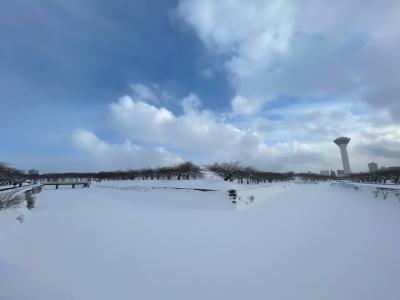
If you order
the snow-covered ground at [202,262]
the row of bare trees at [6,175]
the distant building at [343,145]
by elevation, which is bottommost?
the snow-covered ground at [202,262]

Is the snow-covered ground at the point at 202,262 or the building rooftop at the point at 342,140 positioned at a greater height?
the building rooftop at the point at 342,140

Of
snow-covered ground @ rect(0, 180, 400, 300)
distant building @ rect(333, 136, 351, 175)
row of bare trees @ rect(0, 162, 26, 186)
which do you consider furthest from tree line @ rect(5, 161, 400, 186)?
distant building @ rect(333, 136, 351, 175)

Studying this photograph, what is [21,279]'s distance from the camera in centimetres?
516

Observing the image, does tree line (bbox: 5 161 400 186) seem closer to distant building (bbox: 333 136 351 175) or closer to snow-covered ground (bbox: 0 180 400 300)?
snow-covered ground (bbox: 0 180 400 300)

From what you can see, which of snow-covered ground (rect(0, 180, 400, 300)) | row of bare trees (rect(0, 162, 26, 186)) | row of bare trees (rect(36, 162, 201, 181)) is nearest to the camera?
snow-covered ground (rect(0, 180, 400, 300))

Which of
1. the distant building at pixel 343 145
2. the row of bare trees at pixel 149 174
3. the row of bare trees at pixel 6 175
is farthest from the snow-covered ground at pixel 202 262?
the distant building at pixel 343 145

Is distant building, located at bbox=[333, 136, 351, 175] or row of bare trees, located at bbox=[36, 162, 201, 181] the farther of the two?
distant building, located at bbox=[333, 136, 351, 175]

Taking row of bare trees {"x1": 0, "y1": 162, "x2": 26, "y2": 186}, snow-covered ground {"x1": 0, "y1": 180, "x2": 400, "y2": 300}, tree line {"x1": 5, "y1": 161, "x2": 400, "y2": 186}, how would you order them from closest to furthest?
snow-covered ground {"x1": 0, "y1": 180, "x2": 400, "y2": 300} < row of bare trees {"x1": 0, "y1": 162, "x2": 26, "y2": 186} < tree line {"x1": 5, "y1": 161, "x2": 400, "y2": 186}

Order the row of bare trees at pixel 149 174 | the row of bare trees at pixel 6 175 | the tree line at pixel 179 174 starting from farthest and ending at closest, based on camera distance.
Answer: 1. the row of bare trees at pixel 149 174
2. the tree line at pixel 179 174
3. the row of bare trees at pixel 6 175

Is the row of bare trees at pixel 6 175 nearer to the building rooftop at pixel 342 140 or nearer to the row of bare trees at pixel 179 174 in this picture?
the row of bare trees at pixel 179 174

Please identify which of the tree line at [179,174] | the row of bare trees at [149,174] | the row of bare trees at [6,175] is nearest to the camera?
the row of bare trees at [6,175]

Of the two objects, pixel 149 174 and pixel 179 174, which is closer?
pixel 179 174

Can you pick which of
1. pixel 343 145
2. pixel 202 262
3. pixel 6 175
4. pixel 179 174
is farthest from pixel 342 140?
pixel 202 262

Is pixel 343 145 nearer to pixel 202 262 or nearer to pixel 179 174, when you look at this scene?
pixel 179 174
